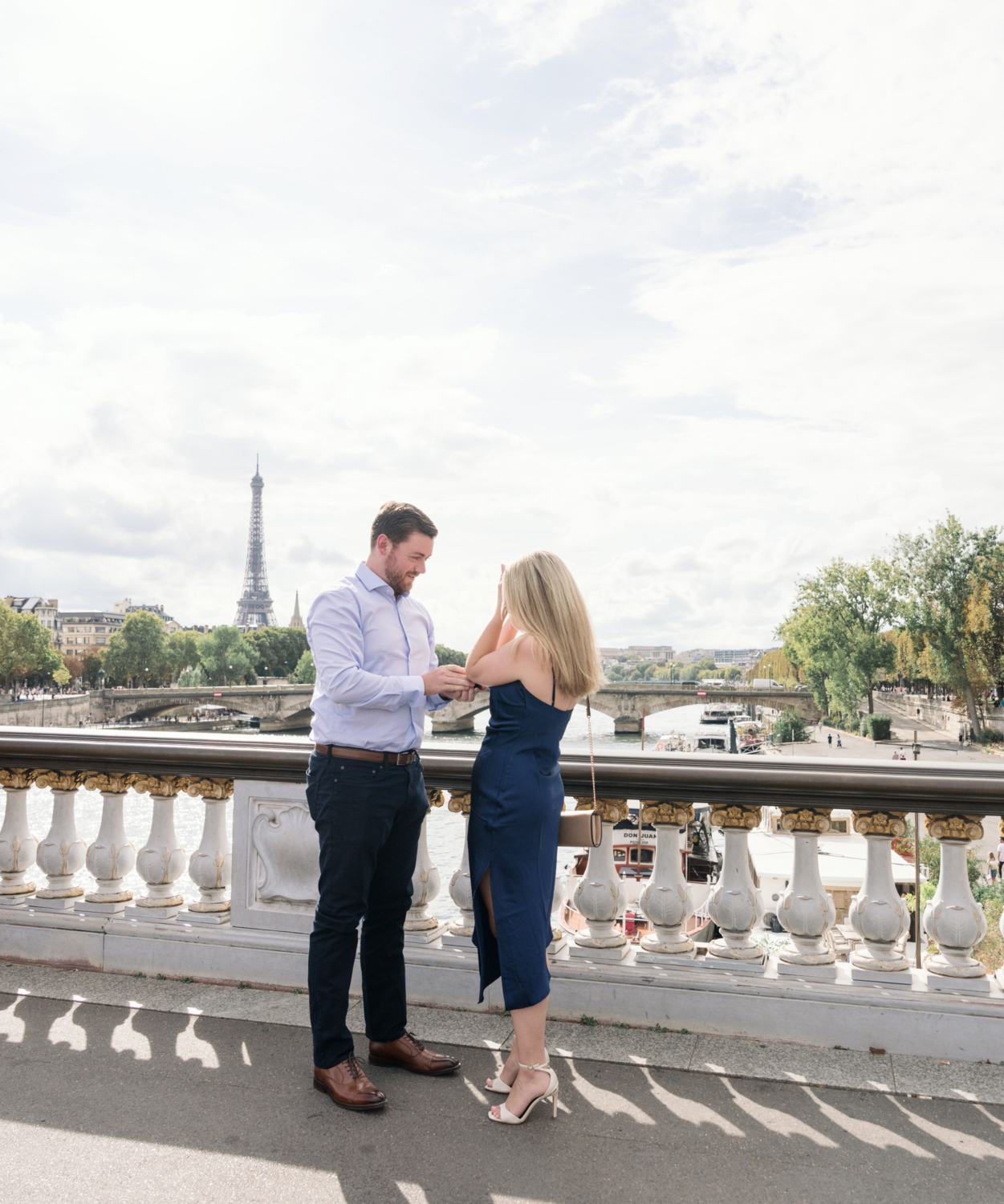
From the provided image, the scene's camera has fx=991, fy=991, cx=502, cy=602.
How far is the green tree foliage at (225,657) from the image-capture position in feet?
355

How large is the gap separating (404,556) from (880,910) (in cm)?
210

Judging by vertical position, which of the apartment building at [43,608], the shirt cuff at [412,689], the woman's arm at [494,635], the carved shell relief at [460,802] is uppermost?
the apartment building at [43,608]

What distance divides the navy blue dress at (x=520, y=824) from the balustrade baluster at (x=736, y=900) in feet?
2.62

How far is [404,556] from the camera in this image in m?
3.28

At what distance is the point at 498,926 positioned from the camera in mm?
3141

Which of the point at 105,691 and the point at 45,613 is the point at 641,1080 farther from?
the point at 45,613

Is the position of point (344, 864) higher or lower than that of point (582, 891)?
higher

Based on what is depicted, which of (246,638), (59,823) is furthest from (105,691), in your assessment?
(59,823)

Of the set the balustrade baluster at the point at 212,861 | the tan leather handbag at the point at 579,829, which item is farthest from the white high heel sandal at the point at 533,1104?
the balustrade baluster at the point at 212,861

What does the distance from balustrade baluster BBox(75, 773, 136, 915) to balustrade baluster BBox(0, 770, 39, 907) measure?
0.99ft

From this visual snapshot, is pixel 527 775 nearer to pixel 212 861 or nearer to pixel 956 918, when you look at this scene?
pixel 956 918

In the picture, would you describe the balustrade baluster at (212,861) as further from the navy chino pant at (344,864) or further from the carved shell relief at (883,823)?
the carved shell relief at (883,823)

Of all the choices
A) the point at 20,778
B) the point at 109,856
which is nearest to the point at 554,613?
the point at 109,856

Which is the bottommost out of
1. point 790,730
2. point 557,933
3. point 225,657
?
point 790,730
